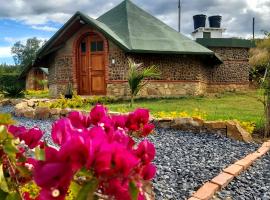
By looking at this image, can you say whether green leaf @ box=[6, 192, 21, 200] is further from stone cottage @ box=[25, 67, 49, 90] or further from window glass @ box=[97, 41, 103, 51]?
stone cottage @ box=[25, 67, 49, 90]

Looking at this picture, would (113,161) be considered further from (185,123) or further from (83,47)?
(83,47)

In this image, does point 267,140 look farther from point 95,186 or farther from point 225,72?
point 225,72

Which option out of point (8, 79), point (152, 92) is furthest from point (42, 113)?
point (8, 79)

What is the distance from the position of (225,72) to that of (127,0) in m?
6.87

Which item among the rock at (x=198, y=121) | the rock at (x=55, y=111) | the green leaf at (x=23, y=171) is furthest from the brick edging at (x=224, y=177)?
the rock at (x=55, y=111)

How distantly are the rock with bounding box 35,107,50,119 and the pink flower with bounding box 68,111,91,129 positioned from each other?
853 centimetres

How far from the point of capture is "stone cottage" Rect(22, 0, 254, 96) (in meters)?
17.2

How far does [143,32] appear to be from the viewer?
1852 cm

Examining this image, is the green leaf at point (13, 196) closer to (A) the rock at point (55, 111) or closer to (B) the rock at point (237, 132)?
(B) the rock at point (237, 132)

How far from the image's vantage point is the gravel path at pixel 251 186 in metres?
3.85

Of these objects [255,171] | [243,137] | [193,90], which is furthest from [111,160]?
[193,90]

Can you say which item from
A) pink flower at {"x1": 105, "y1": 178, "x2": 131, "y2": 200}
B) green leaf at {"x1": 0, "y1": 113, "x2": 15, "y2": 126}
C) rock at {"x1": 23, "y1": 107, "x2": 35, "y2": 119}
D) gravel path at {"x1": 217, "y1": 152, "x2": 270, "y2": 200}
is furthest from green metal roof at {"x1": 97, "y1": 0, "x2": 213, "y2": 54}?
pink flower at {"x1": 105, "y1": 178, "x2": 131, "y2": 200}

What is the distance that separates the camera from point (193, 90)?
18.5 metres

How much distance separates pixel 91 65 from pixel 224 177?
1434cm
